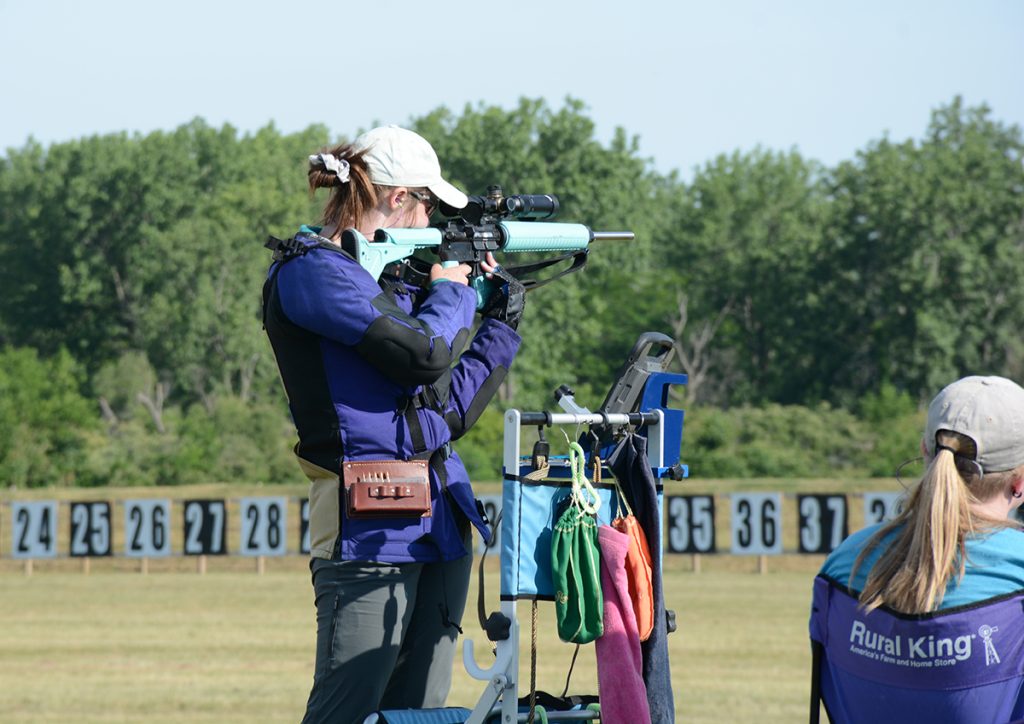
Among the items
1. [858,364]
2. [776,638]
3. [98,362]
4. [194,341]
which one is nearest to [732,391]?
[858,364]

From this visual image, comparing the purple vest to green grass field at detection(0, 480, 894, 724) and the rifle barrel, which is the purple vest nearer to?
the rifle barrel

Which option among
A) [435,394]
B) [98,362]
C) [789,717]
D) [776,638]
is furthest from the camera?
[98,362]

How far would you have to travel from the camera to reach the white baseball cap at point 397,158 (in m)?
3.75

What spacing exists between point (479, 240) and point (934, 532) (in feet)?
5.43

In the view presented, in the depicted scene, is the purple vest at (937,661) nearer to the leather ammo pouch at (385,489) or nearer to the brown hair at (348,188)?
the leather ammo pouch at (385,489)

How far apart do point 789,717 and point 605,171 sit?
4795cm

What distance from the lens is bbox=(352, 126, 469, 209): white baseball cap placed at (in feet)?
12.3

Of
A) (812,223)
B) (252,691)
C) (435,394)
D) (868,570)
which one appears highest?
(812,223)

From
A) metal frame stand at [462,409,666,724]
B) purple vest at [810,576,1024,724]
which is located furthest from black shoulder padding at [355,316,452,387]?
purple vest at [810,576,1024,724]

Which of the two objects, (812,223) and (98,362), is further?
(812,223)

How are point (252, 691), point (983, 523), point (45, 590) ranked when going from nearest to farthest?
point (983, 523), point (252, 691), point (45, 590)

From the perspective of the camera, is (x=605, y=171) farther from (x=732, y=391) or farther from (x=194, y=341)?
(x=194, y=341)

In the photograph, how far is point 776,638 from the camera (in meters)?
13.4

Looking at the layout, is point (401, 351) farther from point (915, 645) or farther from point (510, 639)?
point (915, 645)
